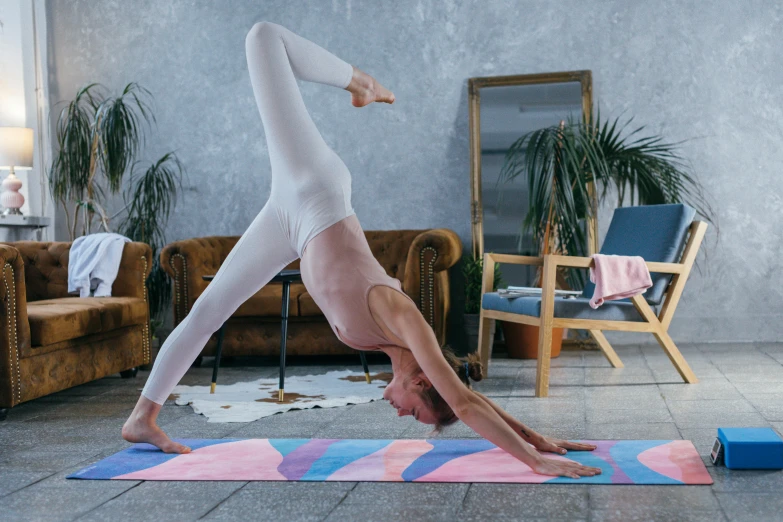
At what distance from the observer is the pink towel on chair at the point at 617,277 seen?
388 centimetres

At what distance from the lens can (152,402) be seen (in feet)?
8.69

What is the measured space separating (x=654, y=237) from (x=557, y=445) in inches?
77.3

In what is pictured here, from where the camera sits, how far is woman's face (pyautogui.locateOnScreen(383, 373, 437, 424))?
2.30m

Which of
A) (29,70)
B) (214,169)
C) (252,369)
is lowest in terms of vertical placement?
(252,369)

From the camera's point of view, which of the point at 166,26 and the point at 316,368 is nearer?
the point at 316,368

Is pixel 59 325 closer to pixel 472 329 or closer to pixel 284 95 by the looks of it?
pixel 284 95

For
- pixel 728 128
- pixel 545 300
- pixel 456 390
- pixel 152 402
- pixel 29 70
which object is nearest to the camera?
pixel 456 390

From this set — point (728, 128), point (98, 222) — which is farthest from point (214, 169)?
point (728, 128)

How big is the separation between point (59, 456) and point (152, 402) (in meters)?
0.44

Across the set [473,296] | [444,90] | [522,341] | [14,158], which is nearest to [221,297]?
[473,296]

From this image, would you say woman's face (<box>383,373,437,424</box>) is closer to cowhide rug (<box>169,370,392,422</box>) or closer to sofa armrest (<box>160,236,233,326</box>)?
cowhide rug (<box>169,370,392,422</box>)

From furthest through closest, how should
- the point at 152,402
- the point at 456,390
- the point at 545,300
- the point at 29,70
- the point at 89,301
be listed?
1. the point at 29,70
2. the point at 89,301
3. the point at 545,300
4. the point at 152,402
5. the point at 456,390

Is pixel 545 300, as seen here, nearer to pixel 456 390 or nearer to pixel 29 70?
pixel 456 390

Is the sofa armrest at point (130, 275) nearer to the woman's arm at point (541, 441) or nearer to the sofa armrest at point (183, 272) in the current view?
the sofa armrest at point (183, 272)
